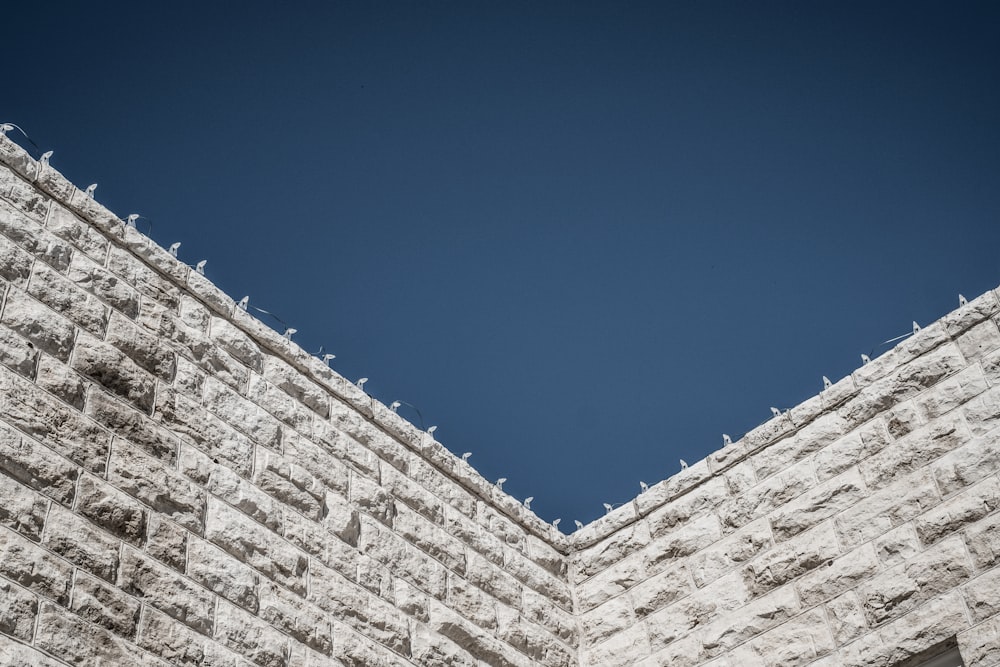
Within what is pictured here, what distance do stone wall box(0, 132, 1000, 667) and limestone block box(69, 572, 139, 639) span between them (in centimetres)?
1

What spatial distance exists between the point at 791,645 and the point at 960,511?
45.9 inches

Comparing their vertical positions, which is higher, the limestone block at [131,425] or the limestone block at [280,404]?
the limestone block at [280,404]

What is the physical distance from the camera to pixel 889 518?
6730mm

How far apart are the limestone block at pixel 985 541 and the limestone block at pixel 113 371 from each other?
4.23m

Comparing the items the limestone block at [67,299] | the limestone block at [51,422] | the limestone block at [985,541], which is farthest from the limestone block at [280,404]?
the limestone block at [985,541]

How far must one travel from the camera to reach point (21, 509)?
507cm

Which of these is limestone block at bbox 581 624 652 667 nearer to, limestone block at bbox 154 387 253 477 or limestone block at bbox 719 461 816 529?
limestone block at bbox 719 461 816 529

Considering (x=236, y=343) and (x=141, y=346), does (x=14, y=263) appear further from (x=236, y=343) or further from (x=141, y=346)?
(x=236, y=343)

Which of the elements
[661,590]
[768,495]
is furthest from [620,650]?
[768,495]

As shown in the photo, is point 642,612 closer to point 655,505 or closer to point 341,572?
point 655,505

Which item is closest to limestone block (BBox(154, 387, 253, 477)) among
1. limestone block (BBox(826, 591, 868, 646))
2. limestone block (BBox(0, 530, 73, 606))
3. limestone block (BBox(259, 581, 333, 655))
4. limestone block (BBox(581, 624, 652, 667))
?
limestone block (BBox(259, 581, 333, 655))

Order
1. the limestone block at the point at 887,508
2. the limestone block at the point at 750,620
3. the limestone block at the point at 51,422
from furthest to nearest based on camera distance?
1. the limestone block at the point at 750,620
2. the limestone block at the point at 887,508
3. the limestone block at the point at 51,422

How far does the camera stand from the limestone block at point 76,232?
6074mm

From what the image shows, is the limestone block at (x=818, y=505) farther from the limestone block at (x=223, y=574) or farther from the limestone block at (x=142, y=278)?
the limestone block at (x=142, y=278)
